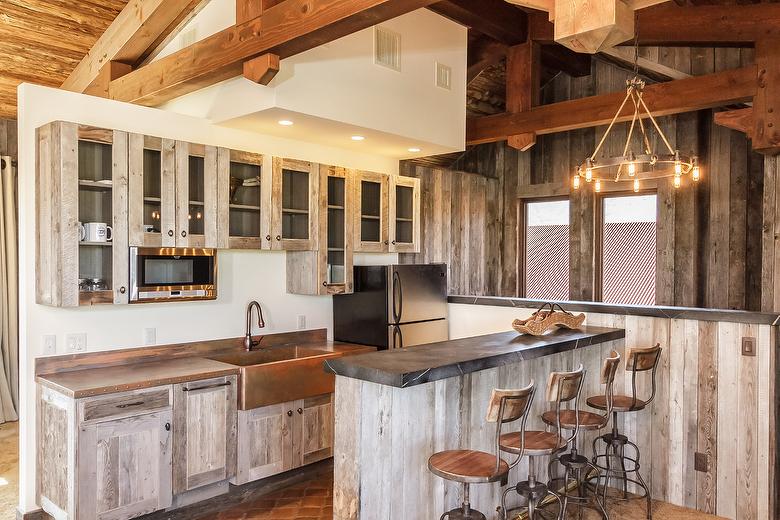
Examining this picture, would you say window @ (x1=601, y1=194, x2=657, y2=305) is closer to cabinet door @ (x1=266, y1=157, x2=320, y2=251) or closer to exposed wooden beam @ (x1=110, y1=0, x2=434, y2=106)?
cabinet door @ (x1=266, y1=157, x2=320, y2=251)

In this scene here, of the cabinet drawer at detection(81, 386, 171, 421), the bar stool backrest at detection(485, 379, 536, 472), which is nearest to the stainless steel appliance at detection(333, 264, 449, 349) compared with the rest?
the cabinet drawer at detection(81, 386, 171, 421)

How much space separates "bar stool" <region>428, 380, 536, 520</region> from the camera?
252 cm

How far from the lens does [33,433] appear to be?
11.6 feet

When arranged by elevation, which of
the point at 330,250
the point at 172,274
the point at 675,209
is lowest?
the point at 172,274

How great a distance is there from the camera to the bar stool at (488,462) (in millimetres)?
2518

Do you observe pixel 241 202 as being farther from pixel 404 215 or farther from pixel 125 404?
pixel 404 215

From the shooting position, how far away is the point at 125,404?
3289 millimetres

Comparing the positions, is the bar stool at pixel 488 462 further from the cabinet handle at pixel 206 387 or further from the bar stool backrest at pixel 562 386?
the cabinet handle at pixel 206 387

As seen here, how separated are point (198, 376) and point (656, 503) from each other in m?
3.26

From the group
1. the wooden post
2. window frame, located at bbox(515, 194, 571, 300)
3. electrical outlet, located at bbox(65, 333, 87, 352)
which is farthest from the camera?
window frame, located at bbox(515, 194, 571, 300)

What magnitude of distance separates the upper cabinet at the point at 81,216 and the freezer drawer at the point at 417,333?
2092 millimetres

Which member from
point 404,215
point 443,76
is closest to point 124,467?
point 404,215

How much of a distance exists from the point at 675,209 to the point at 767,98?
6.37 feet

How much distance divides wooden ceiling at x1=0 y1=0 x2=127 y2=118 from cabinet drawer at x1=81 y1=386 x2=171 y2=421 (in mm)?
3010
